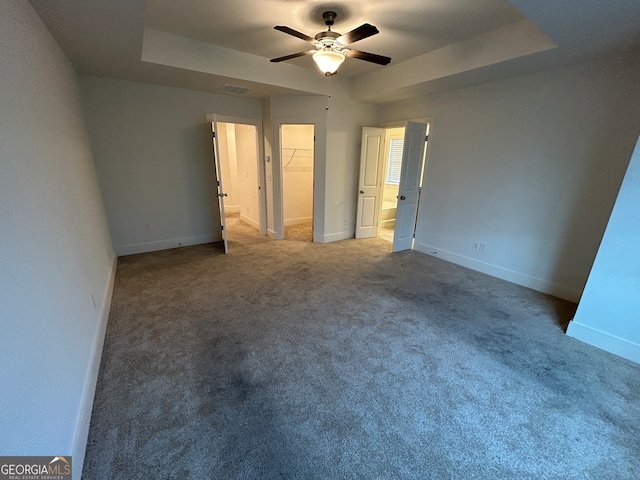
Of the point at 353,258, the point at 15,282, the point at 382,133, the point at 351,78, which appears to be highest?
the point at 351,78

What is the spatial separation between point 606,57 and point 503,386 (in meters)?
3.32

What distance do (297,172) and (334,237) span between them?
1.92 metres

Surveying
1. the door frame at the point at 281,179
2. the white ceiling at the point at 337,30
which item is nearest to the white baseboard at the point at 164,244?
the door frame at the point at 281,179

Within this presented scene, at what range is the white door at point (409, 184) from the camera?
4.28m

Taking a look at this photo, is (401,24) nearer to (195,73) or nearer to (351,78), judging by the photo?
(351,78)

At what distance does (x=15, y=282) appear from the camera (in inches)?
44.1

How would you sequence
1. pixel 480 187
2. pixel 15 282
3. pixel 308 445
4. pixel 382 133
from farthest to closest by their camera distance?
pixel 382 133 → pixel 480 187 → pixel 308 445 → pixel 15 282

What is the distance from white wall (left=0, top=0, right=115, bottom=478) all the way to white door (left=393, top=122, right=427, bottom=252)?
4.08 m

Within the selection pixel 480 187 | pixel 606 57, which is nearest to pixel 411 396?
pixel 480 187

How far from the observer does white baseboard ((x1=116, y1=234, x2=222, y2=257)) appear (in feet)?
13.9

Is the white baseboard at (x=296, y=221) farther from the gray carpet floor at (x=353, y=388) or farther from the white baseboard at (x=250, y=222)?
the gray carpet floor at (x=353, y=388)

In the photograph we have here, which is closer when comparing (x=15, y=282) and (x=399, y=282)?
(x=15, y=282)

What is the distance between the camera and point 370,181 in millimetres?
5184

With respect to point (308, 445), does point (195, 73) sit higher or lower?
higher
